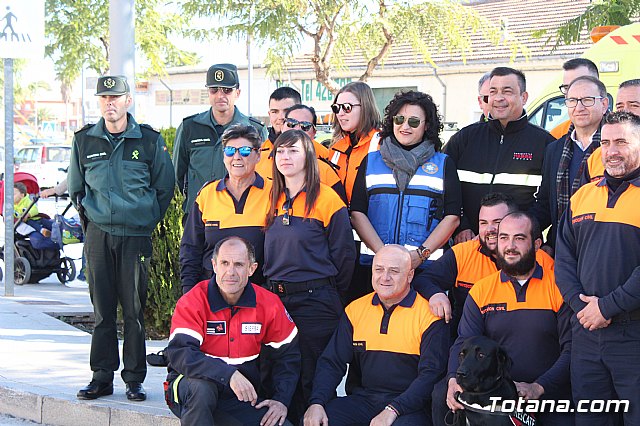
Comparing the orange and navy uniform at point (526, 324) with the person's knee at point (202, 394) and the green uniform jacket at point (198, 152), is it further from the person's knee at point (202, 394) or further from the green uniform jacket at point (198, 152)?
the green uniform jacket at point (198, 152)

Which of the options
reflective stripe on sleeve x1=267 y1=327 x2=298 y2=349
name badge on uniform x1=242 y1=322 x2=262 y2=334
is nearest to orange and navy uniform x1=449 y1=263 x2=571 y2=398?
reflective stripe on sleeve x1=267 y1=327 x2=298 y2=349

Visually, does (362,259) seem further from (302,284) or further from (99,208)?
(99,208)

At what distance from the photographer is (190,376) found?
5.44m

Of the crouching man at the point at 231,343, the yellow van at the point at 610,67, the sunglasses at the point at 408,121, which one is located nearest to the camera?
the crouching man at the point at 231,343

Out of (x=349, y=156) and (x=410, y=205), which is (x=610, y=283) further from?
(x=349, y=156)

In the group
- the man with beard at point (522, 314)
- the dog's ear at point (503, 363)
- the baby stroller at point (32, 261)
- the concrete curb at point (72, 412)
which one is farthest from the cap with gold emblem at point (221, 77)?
the baby stroller at point (32, 261)

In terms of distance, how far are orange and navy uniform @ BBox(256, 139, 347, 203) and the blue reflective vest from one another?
1.20 ft

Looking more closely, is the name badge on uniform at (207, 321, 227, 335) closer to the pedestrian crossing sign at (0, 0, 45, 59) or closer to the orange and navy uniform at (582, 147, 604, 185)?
the orange and navy uniform at (582, 147, 604, 185)

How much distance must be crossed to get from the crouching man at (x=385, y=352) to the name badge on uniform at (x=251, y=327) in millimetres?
438

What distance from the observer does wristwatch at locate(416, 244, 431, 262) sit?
5.86 metres

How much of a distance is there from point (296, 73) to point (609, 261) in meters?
30.3

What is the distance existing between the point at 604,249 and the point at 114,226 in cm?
345

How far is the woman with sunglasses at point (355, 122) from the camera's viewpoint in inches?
260

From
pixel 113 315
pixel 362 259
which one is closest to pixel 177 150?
pixel 113 315
